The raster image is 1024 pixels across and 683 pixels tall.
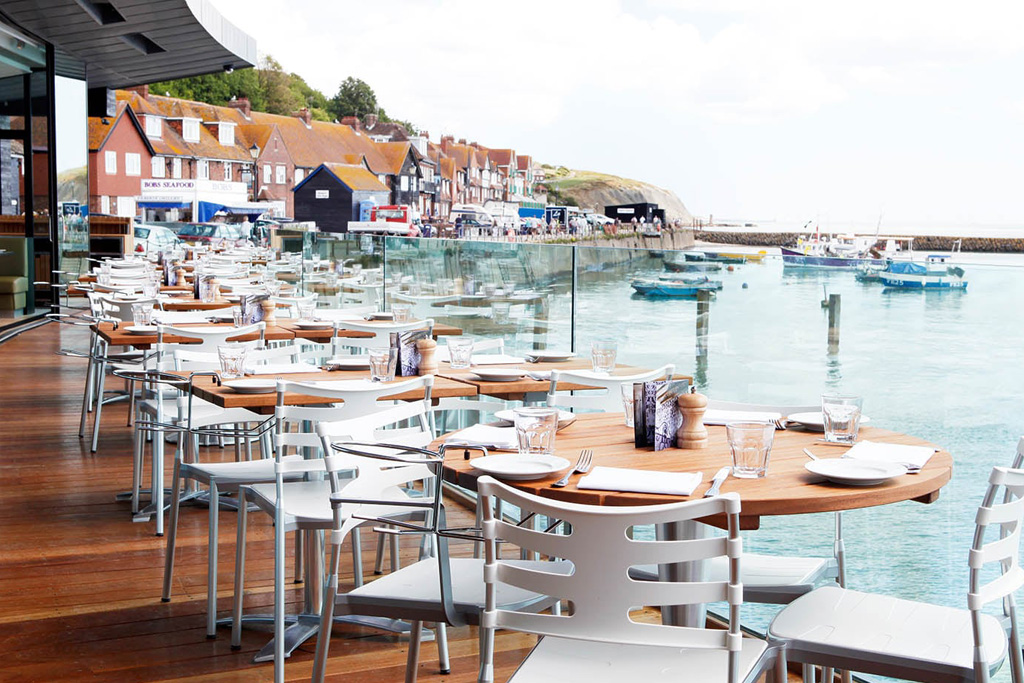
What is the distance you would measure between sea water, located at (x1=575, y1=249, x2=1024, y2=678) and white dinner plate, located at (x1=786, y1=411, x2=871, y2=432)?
1.12 meters

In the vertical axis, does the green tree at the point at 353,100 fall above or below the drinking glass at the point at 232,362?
above

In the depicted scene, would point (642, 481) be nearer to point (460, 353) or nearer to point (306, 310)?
point (460, 353)

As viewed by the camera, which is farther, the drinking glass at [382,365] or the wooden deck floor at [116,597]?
the drinking glass at [382,365]

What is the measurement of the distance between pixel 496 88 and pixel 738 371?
9501 cm

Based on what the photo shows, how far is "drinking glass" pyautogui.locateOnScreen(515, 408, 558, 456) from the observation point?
2.40 metres

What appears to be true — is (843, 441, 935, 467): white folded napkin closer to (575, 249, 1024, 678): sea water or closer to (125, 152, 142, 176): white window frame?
(575, 249, 1024, 678): sea water

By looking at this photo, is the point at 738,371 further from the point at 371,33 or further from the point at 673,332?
the point at 371,33

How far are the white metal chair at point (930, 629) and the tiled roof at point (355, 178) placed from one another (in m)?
64.6

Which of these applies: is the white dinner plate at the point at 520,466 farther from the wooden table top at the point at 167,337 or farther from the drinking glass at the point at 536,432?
the wooden table top at the point at 167,337

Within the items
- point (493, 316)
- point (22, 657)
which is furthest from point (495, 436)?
point (493, 316)

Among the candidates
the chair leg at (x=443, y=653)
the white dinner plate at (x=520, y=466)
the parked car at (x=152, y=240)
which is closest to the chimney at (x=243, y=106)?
the parked car at (x=152, y=240)

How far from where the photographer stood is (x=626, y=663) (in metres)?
1.90

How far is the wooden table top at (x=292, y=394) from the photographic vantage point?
345 cm

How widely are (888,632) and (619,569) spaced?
71 cm
